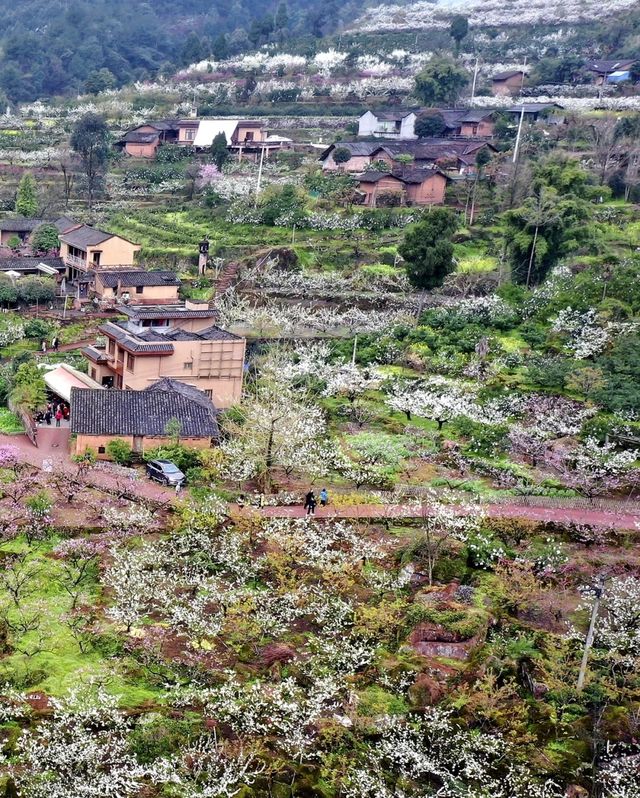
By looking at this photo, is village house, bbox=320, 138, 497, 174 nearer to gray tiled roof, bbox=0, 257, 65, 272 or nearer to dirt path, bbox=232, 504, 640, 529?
gray tiled roof, bbox=0, 257, 65, 272

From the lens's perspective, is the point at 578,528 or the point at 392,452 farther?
the point at 392,452

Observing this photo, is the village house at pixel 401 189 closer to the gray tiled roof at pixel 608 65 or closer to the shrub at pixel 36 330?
the shrub at pixel 36 330

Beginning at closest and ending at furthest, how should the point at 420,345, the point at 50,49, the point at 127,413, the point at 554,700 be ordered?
the point at 554,700 → the point at 127,413 → the point at 420,345 → the point at 50,49

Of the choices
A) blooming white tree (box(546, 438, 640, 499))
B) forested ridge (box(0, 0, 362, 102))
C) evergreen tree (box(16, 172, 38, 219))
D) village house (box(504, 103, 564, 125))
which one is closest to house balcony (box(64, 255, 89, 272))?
evergreen tree (box(16, 172, 38, 219))

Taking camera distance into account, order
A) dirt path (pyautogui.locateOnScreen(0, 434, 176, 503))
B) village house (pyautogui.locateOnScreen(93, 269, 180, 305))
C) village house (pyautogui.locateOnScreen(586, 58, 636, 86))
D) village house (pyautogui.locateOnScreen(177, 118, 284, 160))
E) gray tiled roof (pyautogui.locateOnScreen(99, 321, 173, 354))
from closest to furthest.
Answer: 1. dirt path (pyautogui.locateOnScreen(0, 434, 176, 503))
2. gray tiled roof (pyautogui.locateOnScreen(99, 321, 173, 354))
3. village house (pyautogui.locateOnScreen(93, 269, 180, 305))
4. village house (pyautogui.locateOnScreen(177, 118, 284, 160))
5. village house (pyautogui.locateOnScreen(586, 58, 636, 86))

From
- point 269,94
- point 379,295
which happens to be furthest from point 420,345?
point 269,94

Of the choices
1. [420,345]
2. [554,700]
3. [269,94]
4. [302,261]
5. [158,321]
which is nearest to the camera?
[554,700]

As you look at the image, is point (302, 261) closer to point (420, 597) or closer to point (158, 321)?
point (158, 321)
